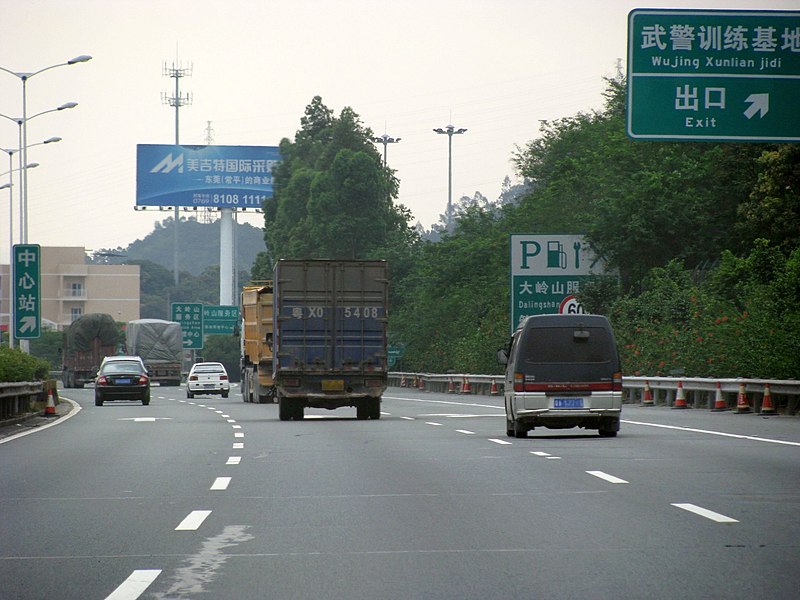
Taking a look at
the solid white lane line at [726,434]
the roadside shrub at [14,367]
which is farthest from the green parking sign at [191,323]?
the solid white lane line at [726,434]

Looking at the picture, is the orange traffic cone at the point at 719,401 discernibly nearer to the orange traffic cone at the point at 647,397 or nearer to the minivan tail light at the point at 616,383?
the orange traffic cone at the point at 647,397

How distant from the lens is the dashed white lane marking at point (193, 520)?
11.9 meters

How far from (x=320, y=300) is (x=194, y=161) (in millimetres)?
90315

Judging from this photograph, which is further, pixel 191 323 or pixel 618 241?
pixel 191 323

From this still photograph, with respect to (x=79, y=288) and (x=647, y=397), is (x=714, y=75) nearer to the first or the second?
(x=647, y=397)

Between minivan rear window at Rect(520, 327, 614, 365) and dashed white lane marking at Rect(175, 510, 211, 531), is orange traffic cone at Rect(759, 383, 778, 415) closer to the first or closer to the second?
minivan rear window at Rect(520, 327, 614, 365)

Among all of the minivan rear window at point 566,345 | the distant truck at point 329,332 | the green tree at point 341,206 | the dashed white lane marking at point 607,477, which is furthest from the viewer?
the green tree at point 341,206

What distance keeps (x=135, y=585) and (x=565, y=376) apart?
15631 millimetres

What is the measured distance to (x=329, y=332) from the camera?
32.8m

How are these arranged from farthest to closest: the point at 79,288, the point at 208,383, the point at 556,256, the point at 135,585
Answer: the point at 79,288 → the point at 208,383 → the point at 556,256 → the point at 135,585

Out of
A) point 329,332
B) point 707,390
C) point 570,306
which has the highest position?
point 570,306

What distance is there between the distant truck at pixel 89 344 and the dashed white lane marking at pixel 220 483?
2508 inches

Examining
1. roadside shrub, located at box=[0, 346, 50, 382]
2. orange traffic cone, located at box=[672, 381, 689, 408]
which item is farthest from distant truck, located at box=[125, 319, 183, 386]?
orange traffic cone, located at box=[672, 381, 689, 408]

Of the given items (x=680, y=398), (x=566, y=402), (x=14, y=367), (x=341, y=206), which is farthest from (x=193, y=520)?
(x=341, y=206)
